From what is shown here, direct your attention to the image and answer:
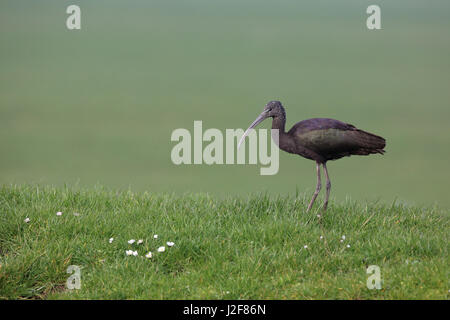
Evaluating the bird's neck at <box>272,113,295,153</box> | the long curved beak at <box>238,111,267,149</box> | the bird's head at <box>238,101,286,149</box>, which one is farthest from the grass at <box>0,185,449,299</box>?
the bird's head at <box>238,101,286,149</box>

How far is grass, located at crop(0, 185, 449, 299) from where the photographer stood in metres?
6.09

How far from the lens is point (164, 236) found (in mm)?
6980

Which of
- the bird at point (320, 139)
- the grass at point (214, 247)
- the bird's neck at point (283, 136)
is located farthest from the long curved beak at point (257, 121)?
the grass at point (214, 247)

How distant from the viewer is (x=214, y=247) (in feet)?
22.2

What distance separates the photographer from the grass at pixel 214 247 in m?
6.09

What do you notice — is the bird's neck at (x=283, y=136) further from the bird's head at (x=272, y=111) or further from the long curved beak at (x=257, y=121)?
the long curved beak at (x=257, y=121)

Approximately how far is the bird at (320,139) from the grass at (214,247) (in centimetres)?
84

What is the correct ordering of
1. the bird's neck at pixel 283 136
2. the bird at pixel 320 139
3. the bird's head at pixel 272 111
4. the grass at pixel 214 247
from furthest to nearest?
1. the bird's head at pixel 272 111
2. the bird's neck at pixel 283 136
3. the bird at pixel 320 139
4. the grass at pixel 214 247

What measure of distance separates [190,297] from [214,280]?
429 millimetres

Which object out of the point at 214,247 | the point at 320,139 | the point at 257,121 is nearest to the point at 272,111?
the point at 257,121

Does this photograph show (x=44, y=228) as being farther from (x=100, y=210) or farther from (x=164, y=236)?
(x=164, y=236)

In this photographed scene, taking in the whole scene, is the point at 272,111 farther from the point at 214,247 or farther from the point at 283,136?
the point at 214,247

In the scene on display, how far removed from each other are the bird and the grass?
0.84m
